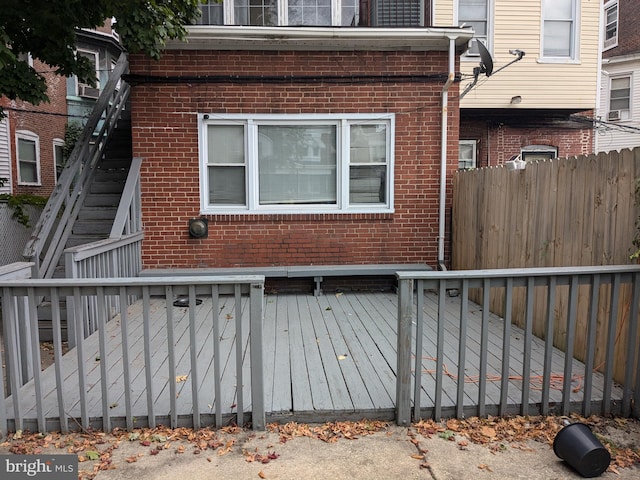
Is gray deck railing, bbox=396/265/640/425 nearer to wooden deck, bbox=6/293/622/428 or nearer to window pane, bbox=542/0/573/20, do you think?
wooden deck, bbox=6/293/622/428

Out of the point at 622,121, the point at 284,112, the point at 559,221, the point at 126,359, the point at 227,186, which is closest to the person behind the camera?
the point at 126,359

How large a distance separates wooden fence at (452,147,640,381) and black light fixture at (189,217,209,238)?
3898mm

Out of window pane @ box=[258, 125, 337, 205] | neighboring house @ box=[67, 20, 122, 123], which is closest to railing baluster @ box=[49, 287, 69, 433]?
window pane @ box=[258, 125, 337, 205]

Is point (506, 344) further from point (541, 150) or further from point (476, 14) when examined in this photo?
point (541, 150)

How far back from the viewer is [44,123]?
16.3 m

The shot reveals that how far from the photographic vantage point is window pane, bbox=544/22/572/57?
408 inches

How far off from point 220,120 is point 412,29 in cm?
308

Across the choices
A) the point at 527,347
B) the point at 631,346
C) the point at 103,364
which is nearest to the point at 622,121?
the point at 631,346

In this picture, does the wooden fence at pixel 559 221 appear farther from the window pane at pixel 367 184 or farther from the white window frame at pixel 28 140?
the white window frame at pixel 28 140

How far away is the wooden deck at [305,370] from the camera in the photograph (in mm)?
3115

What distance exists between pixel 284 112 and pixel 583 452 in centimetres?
564

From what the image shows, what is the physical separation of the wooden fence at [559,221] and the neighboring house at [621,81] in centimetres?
1156

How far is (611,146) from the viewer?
1614cm

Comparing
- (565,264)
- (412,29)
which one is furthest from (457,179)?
(565,264)
